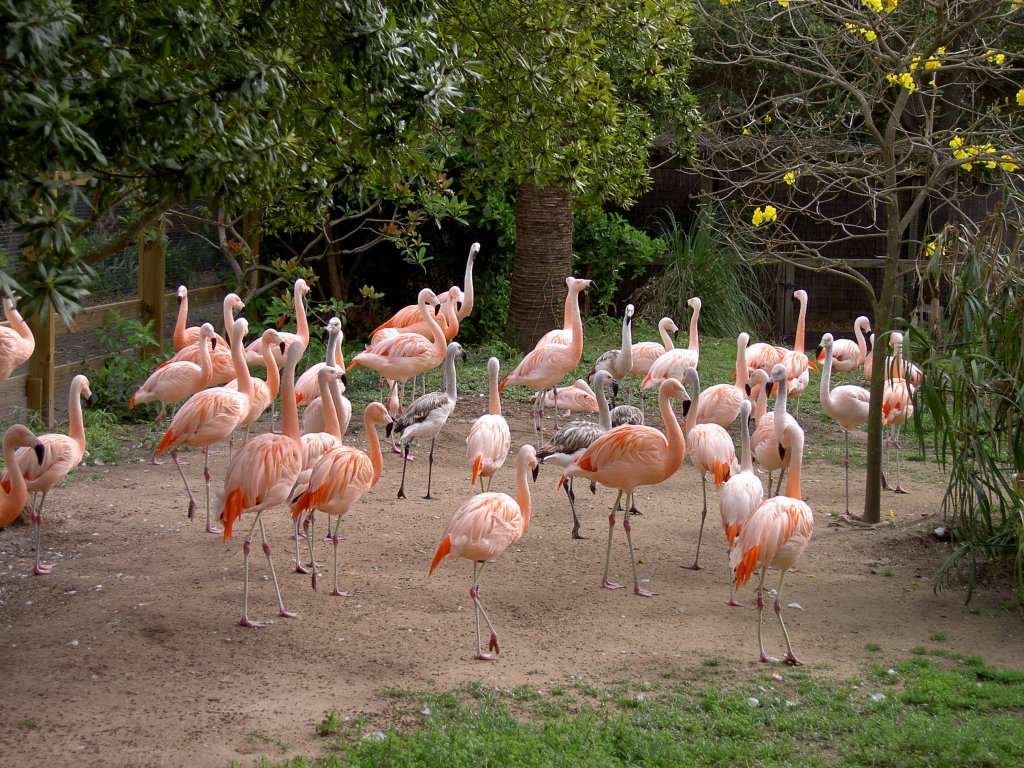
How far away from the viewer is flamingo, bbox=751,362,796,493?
7344 millimetres

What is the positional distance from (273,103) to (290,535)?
3.89 m

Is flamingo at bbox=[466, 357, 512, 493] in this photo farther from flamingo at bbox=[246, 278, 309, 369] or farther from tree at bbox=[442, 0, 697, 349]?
flamingo at bbox=[246, 278, 309, 369]

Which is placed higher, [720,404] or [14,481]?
[720,404]

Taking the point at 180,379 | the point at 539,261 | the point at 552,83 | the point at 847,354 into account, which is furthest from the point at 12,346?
the point at 847,354

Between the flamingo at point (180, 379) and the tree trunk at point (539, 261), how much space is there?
5.48 meters

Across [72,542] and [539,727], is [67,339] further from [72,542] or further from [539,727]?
[539,727]

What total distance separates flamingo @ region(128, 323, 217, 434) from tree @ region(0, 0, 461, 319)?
3.79 meters

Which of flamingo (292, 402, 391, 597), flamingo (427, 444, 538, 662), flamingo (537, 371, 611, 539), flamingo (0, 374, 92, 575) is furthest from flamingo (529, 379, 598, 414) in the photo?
flamingo (0, 374, 92, 575)

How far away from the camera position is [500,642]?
5.81 m

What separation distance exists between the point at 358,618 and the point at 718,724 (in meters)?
2.26

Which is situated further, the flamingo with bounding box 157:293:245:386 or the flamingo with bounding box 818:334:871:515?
the flamingo with bounding box 157:293:245:386

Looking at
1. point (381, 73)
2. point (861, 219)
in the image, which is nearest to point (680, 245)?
point (861, 219)

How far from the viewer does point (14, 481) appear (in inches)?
234

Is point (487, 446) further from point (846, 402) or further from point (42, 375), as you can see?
point (42, 375)
